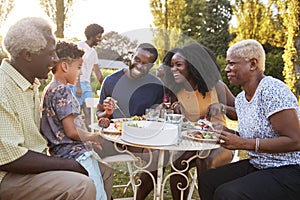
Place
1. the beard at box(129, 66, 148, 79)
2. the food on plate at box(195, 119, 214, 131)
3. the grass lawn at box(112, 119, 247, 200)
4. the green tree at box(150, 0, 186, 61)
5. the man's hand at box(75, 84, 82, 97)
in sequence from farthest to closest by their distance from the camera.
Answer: the green tree at box(150, 0, 186, 61) < the man's hand at box(75, 84, 82, 97) < the grass lawn at box(112, 119, 247, 200) < the beard at box(129, 66, 148, 79) < the food on plate at box(195, 119, 214, 131)

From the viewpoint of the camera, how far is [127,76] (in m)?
3.00

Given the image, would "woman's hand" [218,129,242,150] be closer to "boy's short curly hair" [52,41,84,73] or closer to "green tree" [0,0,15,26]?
"boy's short curly hair" [52,41,84,73]

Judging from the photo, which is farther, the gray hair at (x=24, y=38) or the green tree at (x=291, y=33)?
the green tree at (x=291, y=33)

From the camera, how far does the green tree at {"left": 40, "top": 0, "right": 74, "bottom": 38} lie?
721cm

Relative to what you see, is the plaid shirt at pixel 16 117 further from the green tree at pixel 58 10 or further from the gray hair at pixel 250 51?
the green tree at pixel 58 10

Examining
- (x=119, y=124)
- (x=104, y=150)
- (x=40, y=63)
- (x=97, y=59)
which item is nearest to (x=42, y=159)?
(x=40, y=63)

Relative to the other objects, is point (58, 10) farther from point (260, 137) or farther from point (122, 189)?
point (260, 137)

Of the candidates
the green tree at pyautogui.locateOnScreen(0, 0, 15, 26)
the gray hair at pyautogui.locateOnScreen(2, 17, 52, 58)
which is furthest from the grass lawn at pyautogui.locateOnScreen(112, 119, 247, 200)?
the green tree at pyautogui.locateOnScreen(0, 0, 15, 26)

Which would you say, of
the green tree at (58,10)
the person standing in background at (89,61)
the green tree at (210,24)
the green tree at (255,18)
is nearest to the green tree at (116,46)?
the person standing in background at (89,61)

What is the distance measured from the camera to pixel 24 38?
1.69 metres

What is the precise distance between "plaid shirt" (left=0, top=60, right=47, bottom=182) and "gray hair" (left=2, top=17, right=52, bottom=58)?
10 centimetres

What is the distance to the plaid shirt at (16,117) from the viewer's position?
5.25ft

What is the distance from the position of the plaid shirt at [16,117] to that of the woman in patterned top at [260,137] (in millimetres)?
1071

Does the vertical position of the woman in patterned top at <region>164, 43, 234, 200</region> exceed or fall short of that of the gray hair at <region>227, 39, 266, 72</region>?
it falls short
